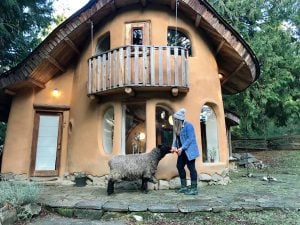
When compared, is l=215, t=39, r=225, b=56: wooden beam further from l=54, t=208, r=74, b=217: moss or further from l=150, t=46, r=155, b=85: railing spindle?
l=54, t=208, r=74, b=217: moss

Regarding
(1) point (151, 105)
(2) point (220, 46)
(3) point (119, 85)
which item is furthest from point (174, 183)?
(2) point (220, 46)

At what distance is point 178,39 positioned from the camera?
362 inches

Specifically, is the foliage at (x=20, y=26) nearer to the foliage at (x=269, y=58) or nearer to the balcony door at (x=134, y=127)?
the balcony door at (x=134, y=127)

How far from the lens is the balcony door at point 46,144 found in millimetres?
9406

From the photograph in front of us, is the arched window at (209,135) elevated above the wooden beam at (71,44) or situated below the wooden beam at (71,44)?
below

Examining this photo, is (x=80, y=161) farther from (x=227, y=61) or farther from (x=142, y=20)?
(x=227, y=61)

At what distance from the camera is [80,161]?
28.6 ft

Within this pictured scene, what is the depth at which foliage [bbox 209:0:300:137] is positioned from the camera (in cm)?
1504

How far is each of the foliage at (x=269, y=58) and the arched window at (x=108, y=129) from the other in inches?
342

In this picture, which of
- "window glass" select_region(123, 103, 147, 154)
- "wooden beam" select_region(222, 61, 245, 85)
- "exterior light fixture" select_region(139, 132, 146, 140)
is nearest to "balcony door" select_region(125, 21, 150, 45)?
"window glass" select_region(123, 103, 147, 154)

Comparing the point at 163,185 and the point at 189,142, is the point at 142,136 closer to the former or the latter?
the point at 163,185

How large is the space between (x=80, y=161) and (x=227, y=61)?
578 centimetres

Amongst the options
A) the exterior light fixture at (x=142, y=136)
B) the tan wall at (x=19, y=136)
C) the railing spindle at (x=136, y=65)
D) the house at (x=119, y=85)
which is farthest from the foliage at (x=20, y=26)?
the exterior light fixture at (x=142, y=136)

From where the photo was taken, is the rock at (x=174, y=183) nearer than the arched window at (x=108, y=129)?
Yes
